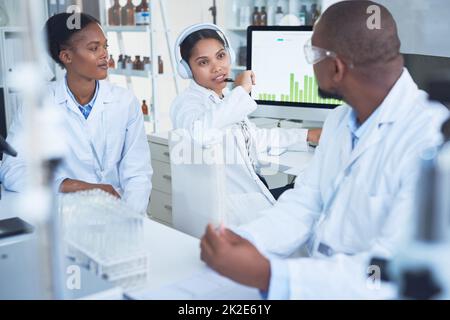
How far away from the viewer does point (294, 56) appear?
8.65ft

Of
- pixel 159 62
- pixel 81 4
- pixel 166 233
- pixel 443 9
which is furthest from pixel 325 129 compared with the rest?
pixel 81 4

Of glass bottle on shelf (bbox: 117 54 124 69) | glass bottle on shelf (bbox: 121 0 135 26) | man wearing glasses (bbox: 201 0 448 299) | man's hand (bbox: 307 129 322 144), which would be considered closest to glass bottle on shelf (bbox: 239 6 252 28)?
glass bottle on shelf (bbox: 121 0 135 26)

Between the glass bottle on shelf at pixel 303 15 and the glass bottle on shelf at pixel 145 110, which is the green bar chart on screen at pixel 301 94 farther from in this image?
the glass bottle on shelf at pixel 145 110

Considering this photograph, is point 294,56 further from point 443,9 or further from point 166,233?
point 166,233

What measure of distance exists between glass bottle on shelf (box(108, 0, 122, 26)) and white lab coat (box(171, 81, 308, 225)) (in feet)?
7.50

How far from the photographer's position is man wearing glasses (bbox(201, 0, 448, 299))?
1015 mm

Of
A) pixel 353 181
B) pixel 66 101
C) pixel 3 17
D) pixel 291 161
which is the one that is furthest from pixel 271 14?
pixel 353 181

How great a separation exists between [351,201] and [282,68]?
1.56 metres

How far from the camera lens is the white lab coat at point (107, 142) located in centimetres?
205

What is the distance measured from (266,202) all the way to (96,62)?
2.96 feet

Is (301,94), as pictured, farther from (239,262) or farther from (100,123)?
(239,262)

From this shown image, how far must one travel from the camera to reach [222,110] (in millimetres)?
2018

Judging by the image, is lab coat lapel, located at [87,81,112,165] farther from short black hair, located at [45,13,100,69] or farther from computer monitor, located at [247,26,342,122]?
computer monitor, located at [247,26,342,122]

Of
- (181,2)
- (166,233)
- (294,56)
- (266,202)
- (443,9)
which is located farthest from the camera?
(181,2)
